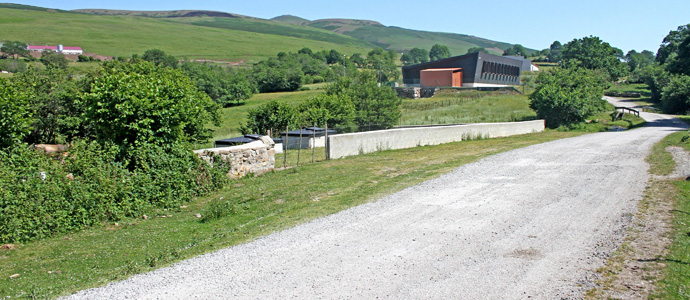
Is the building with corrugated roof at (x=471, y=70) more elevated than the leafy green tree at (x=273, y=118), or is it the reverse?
the building with corrugated roof at (x=471, y=70)

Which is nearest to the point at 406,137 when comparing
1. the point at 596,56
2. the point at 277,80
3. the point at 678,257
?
the point at 678,257

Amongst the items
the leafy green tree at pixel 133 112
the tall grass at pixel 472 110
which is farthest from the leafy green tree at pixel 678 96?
the leafy green tree at pixel 133 112

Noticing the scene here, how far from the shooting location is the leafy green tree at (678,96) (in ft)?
194

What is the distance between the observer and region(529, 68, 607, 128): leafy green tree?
42.8 metres

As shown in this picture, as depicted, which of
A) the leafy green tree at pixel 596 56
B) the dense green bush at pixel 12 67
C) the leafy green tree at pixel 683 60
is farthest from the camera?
the leafy green tree at pixel 596 56

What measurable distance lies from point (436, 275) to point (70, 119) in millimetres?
19926

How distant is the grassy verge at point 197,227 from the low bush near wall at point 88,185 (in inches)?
14.0

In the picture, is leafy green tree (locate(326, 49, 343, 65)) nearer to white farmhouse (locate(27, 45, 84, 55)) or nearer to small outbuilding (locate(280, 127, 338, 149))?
white farmhouse (locate(27, 45, 84, 55))

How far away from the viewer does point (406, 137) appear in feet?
78.4

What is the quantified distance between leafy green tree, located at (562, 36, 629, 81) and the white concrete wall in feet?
303

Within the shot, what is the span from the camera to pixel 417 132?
24.7 m

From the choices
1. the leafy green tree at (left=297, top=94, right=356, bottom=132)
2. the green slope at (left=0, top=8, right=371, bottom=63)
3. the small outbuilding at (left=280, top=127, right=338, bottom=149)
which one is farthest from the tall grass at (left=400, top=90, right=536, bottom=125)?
the green slope at (left=0, top=8, right=371, bottom=63)

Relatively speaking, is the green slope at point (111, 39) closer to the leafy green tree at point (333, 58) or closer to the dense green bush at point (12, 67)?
the leafy green tree at point (333, 58)

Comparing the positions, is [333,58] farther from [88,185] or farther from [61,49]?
[88,185]
